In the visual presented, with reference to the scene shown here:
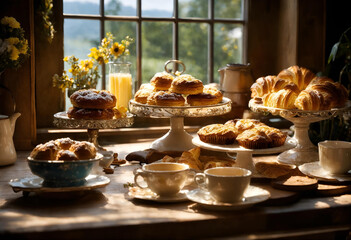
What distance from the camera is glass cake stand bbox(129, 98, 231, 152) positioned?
191 centimetres

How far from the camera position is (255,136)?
63.9 inches

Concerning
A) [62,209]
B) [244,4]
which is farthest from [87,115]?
[244,4]

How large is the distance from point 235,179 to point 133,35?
1.33m

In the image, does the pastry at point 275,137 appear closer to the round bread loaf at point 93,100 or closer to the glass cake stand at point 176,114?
the glass cake stand at point 176,114

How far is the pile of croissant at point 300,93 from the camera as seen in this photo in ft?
5.99

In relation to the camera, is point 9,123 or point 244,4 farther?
point 244,4

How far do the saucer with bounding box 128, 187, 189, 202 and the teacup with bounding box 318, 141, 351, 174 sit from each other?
44cm

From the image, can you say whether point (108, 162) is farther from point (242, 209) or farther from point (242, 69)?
point (242, 69)

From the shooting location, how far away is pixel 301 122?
1.94 meters

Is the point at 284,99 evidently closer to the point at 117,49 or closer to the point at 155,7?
the point at 117,49

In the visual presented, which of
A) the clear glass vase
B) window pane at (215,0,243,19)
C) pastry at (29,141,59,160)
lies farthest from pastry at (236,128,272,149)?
window pane at (215,0,243,19)

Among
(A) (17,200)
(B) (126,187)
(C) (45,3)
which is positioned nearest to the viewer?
(A) (17,200)

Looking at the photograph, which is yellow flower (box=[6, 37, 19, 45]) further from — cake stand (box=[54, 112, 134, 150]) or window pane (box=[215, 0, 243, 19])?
window pane (box=[215, 0, 243, 19])

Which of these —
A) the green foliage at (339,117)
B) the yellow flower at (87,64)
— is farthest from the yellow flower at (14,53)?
the green foliage at (339,117)
